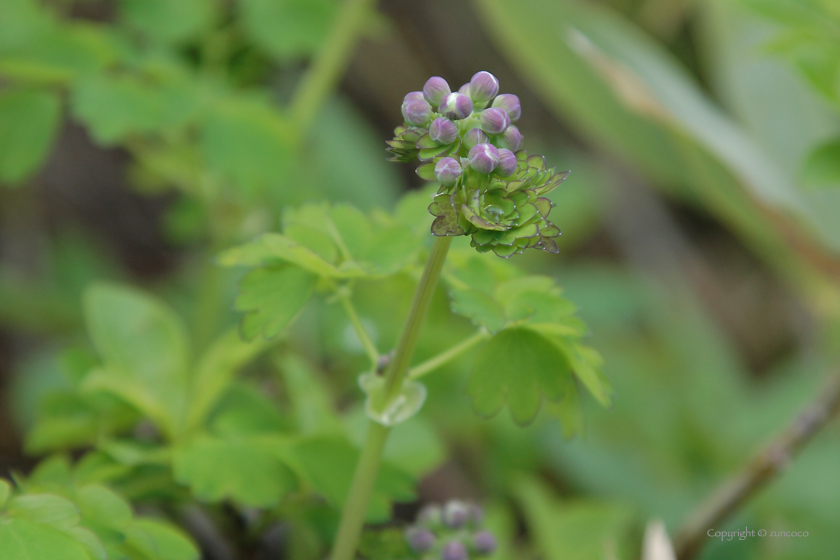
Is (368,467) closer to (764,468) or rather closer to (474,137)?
(474,137)

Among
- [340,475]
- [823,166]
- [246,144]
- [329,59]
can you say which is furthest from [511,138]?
Result: [329,59]

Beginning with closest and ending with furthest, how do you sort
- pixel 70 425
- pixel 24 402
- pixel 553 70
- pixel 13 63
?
→ pixel 70 425, pixel 13 63, pixel 553 70, pixel 24 402

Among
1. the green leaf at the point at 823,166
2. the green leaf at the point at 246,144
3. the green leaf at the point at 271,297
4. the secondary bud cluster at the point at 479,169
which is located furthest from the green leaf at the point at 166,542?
the green leaf at the point at 823,166

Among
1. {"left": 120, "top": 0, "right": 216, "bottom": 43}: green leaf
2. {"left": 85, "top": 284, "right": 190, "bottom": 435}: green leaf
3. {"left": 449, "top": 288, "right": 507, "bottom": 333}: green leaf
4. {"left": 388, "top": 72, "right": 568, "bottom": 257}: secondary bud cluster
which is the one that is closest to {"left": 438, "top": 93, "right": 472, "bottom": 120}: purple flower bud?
{"left": 388, "top": 72, "right": 568, "bottom": 257}: secondary bud cluster

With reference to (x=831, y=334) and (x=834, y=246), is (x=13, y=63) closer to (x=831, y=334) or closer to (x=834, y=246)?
(x=834, y=246)

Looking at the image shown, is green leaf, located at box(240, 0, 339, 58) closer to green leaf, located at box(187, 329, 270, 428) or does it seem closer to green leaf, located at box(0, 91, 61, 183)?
green leaf, located at box(0, 91, 61, 183)

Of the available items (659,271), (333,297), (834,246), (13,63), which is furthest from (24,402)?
(659,271)
